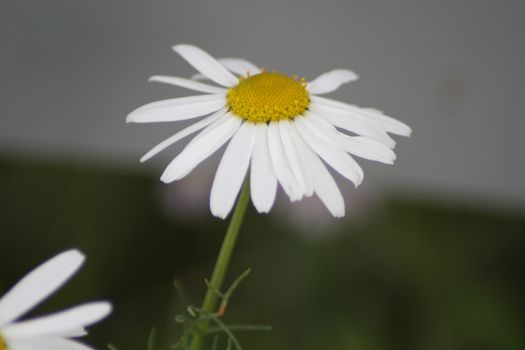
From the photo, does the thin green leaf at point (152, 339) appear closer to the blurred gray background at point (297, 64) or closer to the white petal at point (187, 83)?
the white petal at point (187, 83)

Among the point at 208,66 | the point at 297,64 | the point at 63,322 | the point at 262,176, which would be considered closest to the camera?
the point at 63,322

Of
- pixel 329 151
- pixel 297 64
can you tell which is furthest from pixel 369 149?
pixel 297 64

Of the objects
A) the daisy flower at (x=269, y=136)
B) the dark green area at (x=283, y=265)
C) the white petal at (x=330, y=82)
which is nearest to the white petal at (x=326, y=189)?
the daisy flower at (x=269, y=136)

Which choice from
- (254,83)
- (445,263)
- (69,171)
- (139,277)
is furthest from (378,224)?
(254,83)

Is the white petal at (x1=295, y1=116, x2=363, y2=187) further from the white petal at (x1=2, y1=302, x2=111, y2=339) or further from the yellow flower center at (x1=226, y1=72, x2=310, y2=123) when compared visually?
the white petal at (x1=2, y1=302, x2=111, y2=339)

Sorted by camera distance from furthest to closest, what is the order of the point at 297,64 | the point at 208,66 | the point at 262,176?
the point at 297,64 < the point at 208,66 < the point at 262,176

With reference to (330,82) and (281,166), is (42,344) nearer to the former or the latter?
(281,166)
